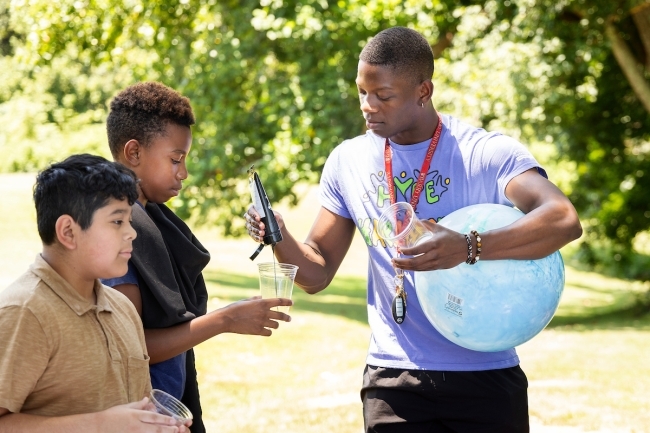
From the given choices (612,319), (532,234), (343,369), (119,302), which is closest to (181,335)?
(119,302)

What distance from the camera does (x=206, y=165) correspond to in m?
12.9

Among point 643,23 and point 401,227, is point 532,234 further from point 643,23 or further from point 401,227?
→ point 643,23

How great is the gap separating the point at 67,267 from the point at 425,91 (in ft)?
5.01

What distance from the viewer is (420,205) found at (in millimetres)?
3229

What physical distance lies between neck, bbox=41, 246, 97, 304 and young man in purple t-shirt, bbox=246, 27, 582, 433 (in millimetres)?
904

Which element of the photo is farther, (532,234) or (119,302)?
(532,234)

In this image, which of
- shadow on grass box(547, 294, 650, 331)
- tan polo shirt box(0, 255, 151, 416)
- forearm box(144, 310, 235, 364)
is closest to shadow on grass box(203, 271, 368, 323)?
shadow on grass box(547, 294, 650, 331)

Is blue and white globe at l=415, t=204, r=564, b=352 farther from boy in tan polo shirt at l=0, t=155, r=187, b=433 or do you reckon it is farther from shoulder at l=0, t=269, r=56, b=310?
shoulder at l=0, t=269, r=56, b=310

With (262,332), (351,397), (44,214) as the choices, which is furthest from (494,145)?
(351,397)

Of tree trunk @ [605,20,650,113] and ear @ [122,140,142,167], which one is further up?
tree trunk @ [605,20,650,113]

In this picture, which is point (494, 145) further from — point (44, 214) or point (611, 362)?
point (611, 362)

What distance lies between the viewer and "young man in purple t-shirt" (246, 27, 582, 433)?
317cm

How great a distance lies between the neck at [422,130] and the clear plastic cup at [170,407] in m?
1.40

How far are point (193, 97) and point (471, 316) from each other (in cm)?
1075
